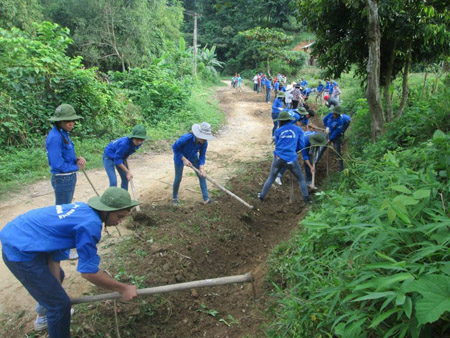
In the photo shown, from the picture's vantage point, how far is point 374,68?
19.8ft

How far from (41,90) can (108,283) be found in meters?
8.45

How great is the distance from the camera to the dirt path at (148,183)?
3.76 metres

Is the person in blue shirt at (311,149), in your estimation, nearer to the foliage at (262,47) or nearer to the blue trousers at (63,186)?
the blue trousers at (63,186)

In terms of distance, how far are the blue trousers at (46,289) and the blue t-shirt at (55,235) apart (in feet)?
0.28

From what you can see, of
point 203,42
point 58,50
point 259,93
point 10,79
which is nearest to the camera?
point 10,79

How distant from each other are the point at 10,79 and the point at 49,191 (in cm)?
387

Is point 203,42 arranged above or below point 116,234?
above

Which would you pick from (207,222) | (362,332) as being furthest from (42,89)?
(362,332)

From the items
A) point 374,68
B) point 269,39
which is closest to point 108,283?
point 374,68

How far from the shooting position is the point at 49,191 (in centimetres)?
680

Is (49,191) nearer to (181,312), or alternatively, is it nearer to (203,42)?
(181,312)

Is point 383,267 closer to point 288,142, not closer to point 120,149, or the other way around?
point 288,142

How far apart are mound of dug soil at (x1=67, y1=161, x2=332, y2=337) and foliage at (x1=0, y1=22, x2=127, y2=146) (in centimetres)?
518

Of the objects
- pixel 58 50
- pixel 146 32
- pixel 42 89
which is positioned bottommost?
pixel 42 89
